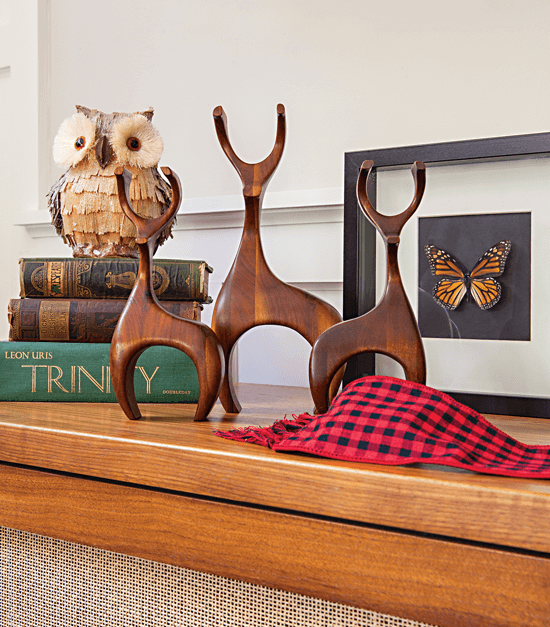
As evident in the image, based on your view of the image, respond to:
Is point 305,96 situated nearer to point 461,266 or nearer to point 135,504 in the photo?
point 461,266

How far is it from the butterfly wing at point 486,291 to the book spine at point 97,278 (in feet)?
0.99

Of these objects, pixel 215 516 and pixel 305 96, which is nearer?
pixel 215 516

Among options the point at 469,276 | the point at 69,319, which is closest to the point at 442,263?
the point at 469,276

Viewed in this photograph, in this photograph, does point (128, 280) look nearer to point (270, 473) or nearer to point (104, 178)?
point (104, 178)

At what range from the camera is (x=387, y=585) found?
37cm

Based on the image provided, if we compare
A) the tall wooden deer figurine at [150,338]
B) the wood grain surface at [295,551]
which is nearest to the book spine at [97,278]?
the tall wooden deer figurine at [150,338]

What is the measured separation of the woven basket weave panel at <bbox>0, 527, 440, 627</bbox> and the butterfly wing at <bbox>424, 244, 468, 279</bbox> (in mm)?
385

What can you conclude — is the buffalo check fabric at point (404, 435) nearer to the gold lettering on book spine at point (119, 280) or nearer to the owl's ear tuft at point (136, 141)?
the gold lettering on book spine at point (119, 280)

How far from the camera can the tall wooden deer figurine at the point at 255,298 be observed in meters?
0.58

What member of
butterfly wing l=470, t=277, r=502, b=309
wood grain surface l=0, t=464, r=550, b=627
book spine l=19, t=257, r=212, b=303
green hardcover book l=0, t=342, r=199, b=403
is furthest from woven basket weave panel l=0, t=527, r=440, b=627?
butterfly wing l=470, t=277, r=502, b=309

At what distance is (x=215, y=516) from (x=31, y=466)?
0.19m

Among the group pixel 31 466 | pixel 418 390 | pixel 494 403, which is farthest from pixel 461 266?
pixel 31 466

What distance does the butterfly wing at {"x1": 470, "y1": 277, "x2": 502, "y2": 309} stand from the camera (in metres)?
0.65

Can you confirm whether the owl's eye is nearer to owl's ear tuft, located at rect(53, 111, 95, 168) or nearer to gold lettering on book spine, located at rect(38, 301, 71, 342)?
owl's ear tuft, located at rect(53, 111, 95, 168)
